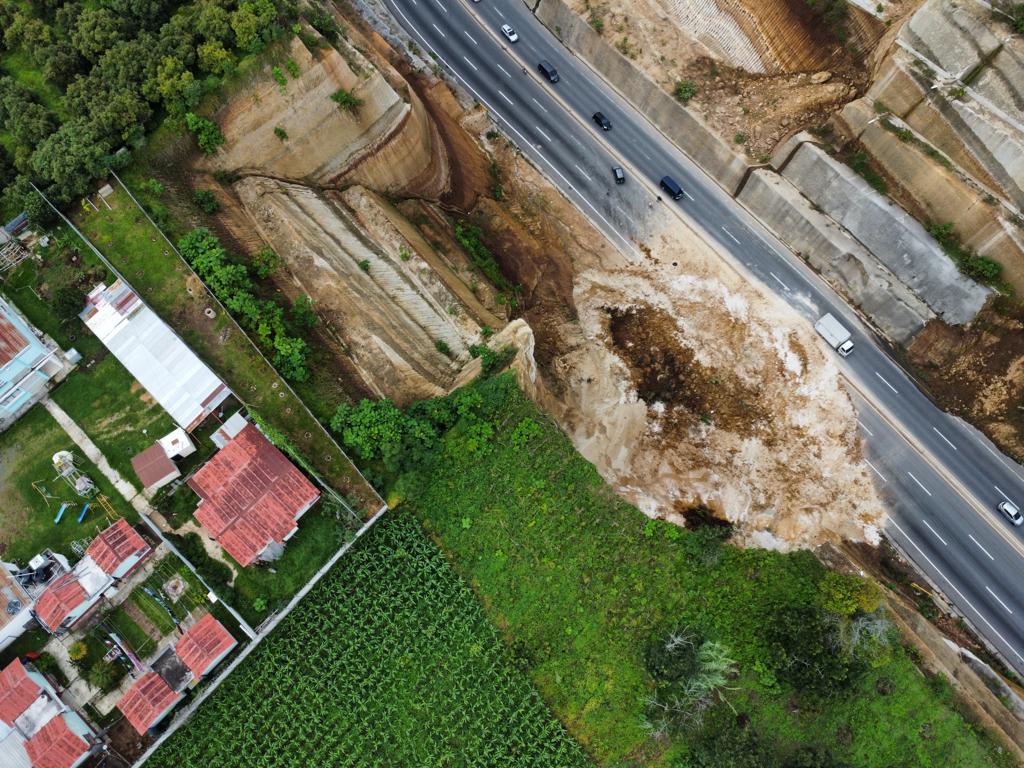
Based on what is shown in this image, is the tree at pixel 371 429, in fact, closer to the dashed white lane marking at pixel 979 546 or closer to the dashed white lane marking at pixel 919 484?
the dashed white lane marking at pixel 919 484

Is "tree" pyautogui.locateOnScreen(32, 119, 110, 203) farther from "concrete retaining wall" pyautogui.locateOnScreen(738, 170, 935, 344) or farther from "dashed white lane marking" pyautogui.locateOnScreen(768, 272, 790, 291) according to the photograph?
"dashed white lane marking" pyautogui.locateOnScreen(768, 272, 790, 291)

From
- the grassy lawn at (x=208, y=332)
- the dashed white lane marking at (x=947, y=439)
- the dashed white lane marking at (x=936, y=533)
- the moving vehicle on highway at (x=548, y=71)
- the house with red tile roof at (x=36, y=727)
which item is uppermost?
the moving vehicle on highway at (x=548, y=71)

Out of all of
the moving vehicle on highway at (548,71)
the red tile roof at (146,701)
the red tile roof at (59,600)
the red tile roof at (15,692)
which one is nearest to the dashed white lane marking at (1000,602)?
the red tile roof at (146,701)

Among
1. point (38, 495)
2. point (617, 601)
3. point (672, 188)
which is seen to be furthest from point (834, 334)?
point (38, 495)

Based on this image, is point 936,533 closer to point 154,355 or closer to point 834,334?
point 834,334

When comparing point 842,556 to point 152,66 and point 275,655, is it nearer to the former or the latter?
point 275,655

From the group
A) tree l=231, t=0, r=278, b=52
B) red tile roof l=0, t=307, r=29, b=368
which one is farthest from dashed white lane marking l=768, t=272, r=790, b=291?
red tile roof l=0, t=307, r=29, b=368

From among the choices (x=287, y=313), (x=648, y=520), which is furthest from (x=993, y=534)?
(x=287, y=313)
